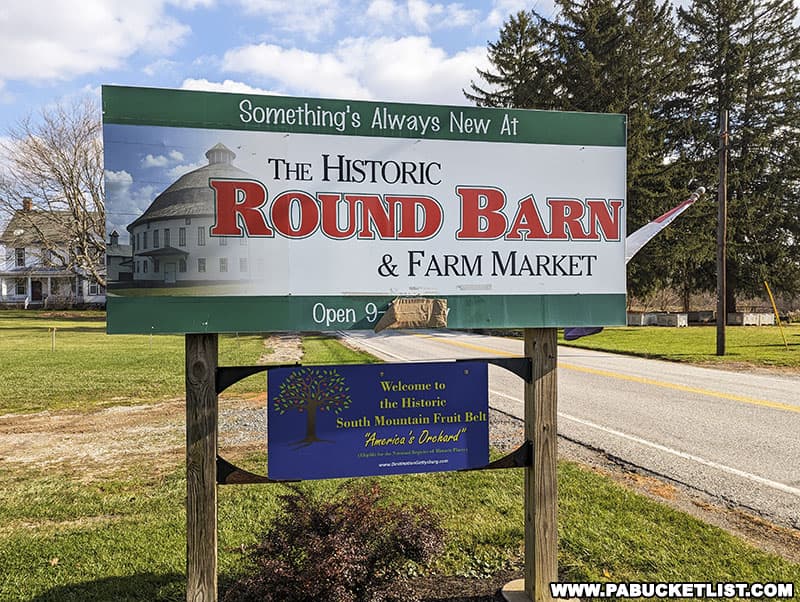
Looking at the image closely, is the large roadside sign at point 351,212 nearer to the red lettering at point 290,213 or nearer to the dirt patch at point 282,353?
the red lettering at point 290,213

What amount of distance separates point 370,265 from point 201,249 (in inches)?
31.5

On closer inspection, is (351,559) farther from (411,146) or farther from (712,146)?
(712,146)

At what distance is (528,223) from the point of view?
3.24 metres

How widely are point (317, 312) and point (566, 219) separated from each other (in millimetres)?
1395

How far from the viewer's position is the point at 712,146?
38.1 metres

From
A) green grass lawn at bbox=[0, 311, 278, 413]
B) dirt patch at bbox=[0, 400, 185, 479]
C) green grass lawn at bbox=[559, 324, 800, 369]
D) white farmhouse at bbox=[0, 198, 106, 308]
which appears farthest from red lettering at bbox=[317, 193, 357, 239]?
white farmhouse at bbox=[0, 198, 106, 308]

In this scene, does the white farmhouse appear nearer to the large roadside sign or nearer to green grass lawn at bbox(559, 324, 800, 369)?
green grass lawn at bbox(559, 324, 800, 369)

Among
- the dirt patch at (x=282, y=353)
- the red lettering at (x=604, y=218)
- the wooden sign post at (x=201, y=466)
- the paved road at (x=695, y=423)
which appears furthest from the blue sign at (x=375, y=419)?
the dirt patch at (x=282, y=353)

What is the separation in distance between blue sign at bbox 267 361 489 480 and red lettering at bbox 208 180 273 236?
72 centimetres

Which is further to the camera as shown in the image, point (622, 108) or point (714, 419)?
point (622, 108)

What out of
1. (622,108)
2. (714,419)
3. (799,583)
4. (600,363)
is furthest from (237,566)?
(622,108)

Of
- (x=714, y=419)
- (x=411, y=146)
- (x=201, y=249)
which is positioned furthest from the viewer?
(x=714, y=419)

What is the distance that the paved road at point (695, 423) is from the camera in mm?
5758

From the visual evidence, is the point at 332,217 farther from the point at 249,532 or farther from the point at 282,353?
the point at 282,353
